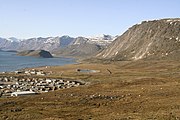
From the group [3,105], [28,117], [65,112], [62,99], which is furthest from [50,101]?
[28,117]

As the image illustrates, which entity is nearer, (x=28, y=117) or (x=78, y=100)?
(x=28, y=117)

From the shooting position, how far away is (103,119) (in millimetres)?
56562

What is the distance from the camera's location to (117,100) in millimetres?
79562

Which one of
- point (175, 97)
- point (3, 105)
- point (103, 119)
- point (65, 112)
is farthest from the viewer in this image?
point (175, 97)

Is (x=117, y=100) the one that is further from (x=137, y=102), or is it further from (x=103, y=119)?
(x=103, y=119)

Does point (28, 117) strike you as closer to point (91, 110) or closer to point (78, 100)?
point (91, 110)

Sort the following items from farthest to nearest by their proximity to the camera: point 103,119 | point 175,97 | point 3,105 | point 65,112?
1. point 175,97
2. point 3,105
3. point 65,112
4. point 103,119

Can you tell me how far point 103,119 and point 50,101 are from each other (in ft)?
87.6

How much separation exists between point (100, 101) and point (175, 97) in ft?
54.1

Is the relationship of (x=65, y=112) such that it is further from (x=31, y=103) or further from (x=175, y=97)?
(x=175, y=97)

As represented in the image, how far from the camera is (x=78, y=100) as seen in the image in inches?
3194

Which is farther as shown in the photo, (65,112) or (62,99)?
(62,99)

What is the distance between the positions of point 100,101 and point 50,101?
1140 cm

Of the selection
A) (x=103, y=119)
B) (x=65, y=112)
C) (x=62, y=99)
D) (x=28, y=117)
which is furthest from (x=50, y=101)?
(x=103, y=119)
